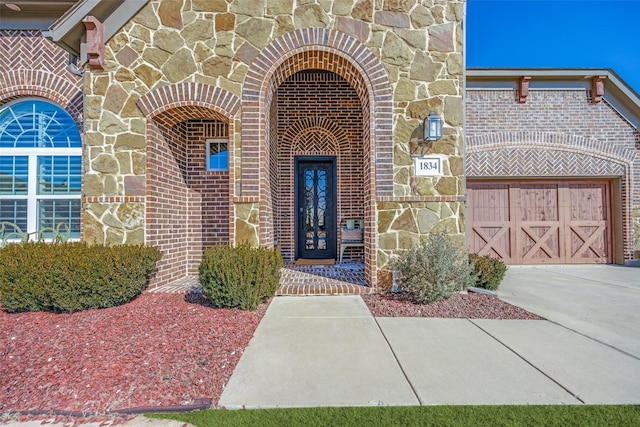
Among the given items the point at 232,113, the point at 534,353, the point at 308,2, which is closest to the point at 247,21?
the point at 308,2

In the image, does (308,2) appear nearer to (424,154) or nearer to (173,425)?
(424,154)

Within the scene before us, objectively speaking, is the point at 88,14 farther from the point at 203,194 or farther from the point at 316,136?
the point at 316,136

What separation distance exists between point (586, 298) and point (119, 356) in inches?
253

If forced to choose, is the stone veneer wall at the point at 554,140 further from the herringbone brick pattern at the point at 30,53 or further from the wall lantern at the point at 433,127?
the herringbone brick pattern at the point at 30,53

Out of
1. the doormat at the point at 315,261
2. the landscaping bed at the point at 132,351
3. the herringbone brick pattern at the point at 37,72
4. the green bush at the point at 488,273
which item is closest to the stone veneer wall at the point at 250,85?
the green bush at the point at 488,273

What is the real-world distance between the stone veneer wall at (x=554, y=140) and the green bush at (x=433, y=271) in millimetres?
4235

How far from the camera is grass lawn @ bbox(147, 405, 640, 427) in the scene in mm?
2090

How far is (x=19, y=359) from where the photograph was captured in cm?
286

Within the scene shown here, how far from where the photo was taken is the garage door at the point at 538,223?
830cm

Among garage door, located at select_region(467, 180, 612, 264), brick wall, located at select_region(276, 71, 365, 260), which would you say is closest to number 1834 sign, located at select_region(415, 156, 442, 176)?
brick wall, located at select_region(276, 71, 365, 260)

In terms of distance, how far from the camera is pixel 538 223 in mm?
8305

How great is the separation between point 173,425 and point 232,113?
4262 millimetres

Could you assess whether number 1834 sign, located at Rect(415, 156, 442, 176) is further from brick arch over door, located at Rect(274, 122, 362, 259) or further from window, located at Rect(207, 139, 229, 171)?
window, located at Rect(207, 139, 229, 171)

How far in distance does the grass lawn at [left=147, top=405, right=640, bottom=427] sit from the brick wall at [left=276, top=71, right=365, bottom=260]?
548 centimetres
